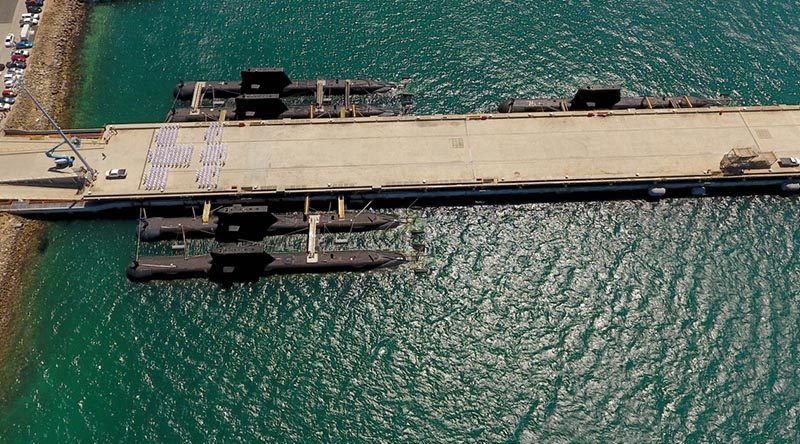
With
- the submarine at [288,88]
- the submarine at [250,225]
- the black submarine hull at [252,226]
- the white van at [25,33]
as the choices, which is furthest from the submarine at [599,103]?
the white van at [25,33]

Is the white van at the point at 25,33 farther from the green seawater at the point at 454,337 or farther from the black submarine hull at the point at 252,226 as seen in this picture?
the black submarine hull at the point at 252,226

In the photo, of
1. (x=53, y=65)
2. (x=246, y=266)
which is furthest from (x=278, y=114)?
(x=53, y=65)

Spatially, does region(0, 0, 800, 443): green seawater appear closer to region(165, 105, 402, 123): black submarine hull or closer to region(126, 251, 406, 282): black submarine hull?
region(126, 251, 406, 282): black submarine hull

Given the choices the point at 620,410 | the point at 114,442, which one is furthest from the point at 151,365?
the point at 620,410

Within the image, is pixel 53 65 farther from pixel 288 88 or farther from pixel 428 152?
pixel 428 152

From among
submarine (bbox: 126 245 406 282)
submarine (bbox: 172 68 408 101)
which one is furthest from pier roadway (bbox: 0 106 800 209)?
submarine (bbox: 126 245 406 282)
